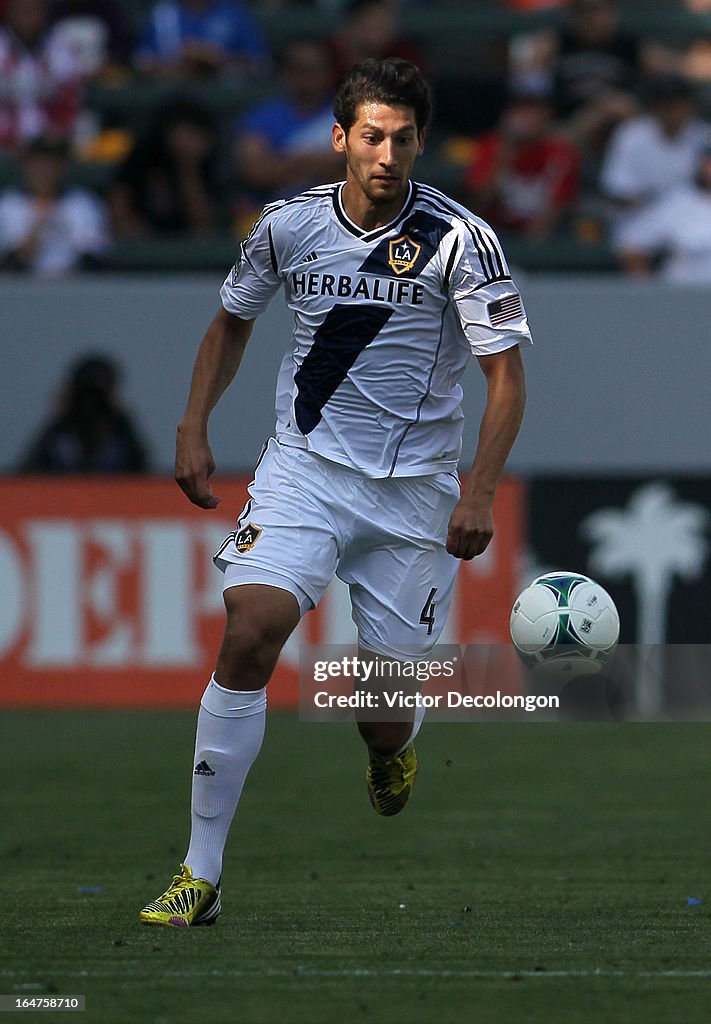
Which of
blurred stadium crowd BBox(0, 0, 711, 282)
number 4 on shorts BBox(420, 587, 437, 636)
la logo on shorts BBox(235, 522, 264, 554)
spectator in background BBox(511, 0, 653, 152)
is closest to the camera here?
la logo on shorts BBox(235, 522, 264, 554)

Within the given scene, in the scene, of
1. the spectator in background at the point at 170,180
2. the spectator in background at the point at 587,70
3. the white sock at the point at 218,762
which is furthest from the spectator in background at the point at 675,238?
the white sock at the point at 218,762

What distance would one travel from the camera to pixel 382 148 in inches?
215

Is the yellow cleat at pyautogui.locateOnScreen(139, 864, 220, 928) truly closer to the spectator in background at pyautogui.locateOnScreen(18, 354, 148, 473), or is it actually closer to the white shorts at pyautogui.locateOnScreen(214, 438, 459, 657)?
the white shorts at pyautogui.locateOnScreen(214, 438, 459, 657)

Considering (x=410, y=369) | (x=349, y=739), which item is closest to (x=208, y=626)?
(x=349, y=739)

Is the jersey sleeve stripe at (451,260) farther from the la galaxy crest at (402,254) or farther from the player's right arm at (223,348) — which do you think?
the player's right arm at (223,348)

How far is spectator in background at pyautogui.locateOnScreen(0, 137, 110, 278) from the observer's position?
42.7 ft

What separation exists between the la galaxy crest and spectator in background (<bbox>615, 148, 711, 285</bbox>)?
7.74 m

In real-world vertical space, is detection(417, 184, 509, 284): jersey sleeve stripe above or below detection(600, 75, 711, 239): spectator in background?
below

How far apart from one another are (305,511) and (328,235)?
2.74ft

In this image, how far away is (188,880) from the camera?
5.34 metres

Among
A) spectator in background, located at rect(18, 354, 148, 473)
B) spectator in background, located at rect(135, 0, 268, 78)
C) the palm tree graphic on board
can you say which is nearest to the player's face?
the palm tree graphic on board

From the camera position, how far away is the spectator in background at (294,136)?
529 inches

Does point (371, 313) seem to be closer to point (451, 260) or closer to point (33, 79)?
point (451, 260)

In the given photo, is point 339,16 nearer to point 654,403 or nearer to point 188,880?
point 654,403
